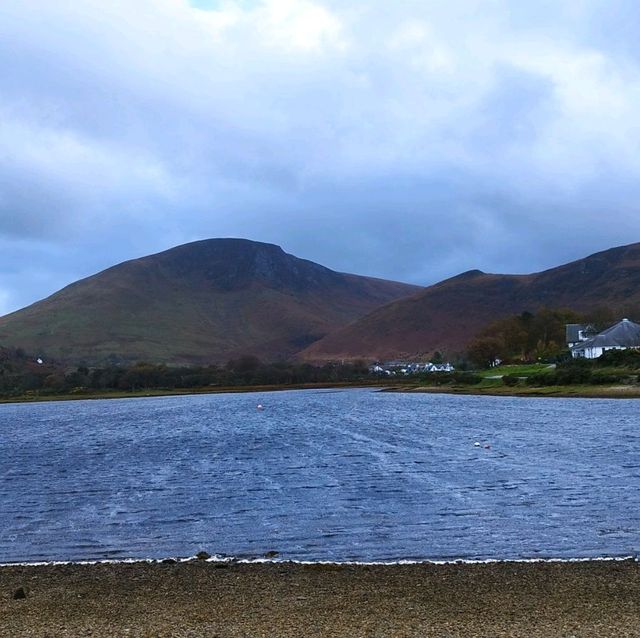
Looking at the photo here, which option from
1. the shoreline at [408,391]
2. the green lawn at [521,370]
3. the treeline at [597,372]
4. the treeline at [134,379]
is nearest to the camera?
the shoreline at [408,391]

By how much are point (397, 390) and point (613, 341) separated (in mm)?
41122

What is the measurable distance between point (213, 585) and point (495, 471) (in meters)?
18.2

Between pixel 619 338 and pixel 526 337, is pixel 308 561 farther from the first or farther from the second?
pixel 526 337

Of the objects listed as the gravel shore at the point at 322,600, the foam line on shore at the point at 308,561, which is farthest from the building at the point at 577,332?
the gravel shore at the point at 322,600

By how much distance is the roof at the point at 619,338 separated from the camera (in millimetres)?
110500

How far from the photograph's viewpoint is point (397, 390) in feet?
463

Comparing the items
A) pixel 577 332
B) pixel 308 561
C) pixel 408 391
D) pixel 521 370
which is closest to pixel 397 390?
pixel 408 391

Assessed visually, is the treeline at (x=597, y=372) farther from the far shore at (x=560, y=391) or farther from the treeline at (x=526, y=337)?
the treeline at (x=526, y=337)

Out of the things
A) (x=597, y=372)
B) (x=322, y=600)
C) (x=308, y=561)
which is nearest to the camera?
(x=322, y=600)

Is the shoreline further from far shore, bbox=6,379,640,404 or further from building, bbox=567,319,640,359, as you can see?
building, bbox=567,319,640,359

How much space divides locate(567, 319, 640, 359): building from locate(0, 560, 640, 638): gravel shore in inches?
3961

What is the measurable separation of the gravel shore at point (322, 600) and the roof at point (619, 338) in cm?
10187

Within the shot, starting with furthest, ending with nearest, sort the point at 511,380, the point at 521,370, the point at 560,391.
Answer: the point at 521,370 < the point at 511,380 < the point at 560,391

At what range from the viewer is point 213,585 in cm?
1416
